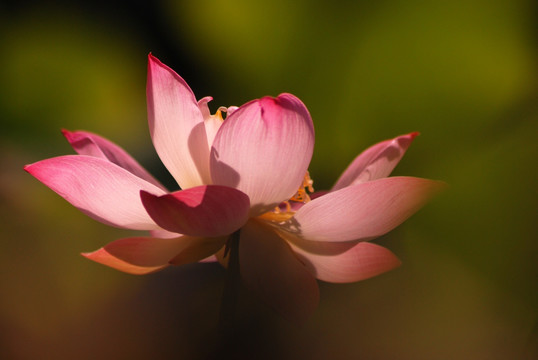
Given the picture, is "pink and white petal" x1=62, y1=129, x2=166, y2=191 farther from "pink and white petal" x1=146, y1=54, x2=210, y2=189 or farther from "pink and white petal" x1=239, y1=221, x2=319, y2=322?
"pink and white petal" x1=239, y1=221, x2=319, y2=322

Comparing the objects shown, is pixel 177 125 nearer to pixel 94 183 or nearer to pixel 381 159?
pixel 94 183

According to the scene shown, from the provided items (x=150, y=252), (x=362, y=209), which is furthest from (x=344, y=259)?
(x=150, y=252)

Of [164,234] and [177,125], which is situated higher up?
[177,125]

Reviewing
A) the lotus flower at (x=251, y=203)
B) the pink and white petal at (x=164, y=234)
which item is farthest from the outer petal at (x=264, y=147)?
the pink and white petal at (x=164, y=234)

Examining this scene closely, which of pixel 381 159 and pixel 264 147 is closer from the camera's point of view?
pixel 264 147

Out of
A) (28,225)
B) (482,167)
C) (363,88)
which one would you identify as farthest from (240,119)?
(363,88)

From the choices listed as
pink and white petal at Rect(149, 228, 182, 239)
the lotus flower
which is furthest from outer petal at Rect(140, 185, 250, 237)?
pink and white petal at Rect(149, 228, 182, 239)
